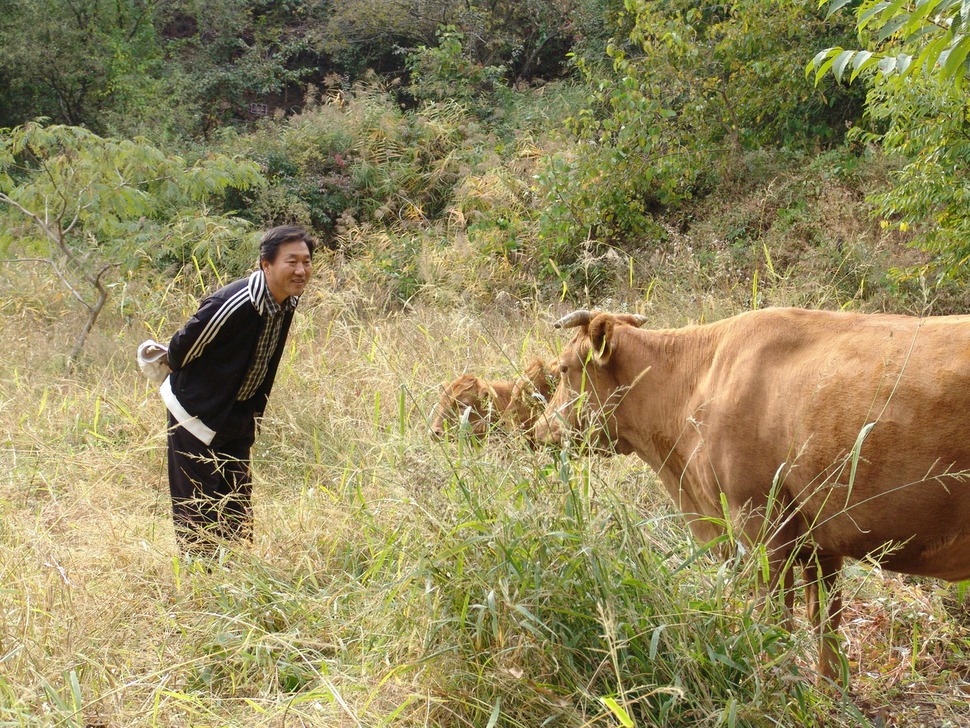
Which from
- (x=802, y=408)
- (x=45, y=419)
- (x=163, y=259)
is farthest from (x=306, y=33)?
(x=802, y=408)

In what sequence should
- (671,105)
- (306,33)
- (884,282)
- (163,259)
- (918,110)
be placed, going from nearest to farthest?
(918,110) < (884,282) < (671,105) < (163,259) < (306,33)

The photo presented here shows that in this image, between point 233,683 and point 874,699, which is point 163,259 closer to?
point 233,683

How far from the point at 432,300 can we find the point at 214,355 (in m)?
4.44

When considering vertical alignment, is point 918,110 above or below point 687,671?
above

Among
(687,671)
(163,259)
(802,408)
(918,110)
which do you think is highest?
(918,110)

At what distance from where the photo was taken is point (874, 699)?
3.56m

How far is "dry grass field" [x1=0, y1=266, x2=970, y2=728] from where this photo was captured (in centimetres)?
283

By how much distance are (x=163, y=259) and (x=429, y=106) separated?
5.57m

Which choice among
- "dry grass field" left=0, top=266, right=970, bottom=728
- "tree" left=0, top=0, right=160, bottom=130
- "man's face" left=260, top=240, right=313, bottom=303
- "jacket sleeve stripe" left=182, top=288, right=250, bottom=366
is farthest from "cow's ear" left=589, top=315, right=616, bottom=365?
"tree" left=0, top=0, right=160, bottom=130

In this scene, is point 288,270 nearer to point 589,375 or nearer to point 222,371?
point 222,371

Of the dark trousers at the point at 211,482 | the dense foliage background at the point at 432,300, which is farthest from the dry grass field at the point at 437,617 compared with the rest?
the dark trousers at the point at 211,482

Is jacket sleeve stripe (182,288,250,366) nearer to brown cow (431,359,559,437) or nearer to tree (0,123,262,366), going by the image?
brown cow (431,359,559,437)

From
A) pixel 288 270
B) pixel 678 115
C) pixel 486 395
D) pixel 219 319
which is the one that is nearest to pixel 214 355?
pixel 219 319

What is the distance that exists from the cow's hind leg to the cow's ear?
1.25 m
